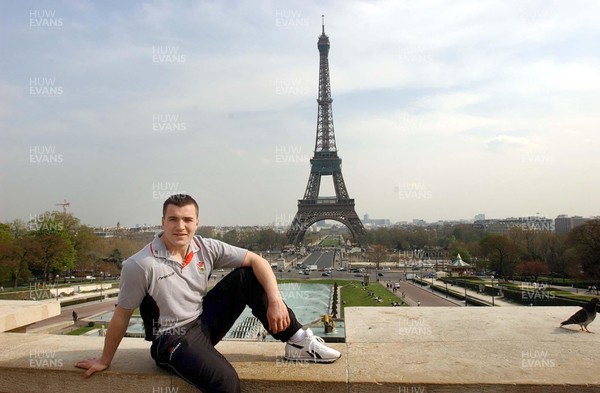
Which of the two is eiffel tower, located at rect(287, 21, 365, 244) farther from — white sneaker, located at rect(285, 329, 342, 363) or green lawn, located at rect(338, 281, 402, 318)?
white sneaker, located at rect(285, 329, 342, 363)

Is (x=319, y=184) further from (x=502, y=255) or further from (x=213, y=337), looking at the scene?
(x=213, y=337)

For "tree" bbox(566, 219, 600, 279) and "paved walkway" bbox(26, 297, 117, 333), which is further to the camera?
"tree" bbox(566, 219, 600, 279)

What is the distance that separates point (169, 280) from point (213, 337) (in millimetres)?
441

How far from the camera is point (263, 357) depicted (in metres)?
3.01

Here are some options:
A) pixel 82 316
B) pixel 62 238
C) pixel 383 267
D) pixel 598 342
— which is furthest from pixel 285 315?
pixel 383 267

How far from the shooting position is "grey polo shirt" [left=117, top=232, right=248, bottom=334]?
9.14 ft

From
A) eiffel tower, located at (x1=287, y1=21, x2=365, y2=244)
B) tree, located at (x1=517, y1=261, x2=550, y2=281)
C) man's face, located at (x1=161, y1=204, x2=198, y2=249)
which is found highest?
eiffel tower, located at (x1=287, y1=21, x2=365, y2=244)

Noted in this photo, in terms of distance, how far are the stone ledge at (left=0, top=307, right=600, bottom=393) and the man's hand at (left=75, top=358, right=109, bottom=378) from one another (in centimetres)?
4

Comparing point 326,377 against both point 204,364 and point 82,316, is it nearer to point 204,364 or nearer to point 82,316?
point 204,364

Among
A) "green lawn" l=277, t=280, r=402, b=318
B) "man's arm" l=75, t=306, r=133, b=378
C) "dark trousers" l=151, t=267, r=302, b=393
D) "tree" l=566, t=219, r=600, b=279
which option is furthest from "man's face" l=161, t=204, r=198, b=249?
"tree" l=566, t=219, r=600, b=279

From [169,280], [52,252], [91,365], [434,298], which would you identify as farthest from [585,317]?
[52,252]

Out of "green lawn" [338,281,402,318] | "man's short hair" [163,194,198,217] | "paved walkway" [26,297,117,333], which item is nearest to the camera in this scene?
"man's short hair" [163,194,198,217]

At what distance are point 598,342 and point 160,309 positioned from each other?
276cm

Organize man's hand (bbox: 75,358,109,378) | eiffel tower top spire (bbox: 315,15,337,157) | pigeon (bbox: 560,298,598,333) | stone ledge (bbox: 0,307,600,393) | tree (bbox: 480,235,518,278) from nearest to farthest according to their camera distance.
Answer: stone ledge (bbox: 0,307,600,393)
man's hand (bbox: 75,358,109,378)
pigeon (bbox: 560,298,598,333)
tree (bbox: 480,235,518,278)
eiffel tower top spire (bbox: 315,15,337,157)
